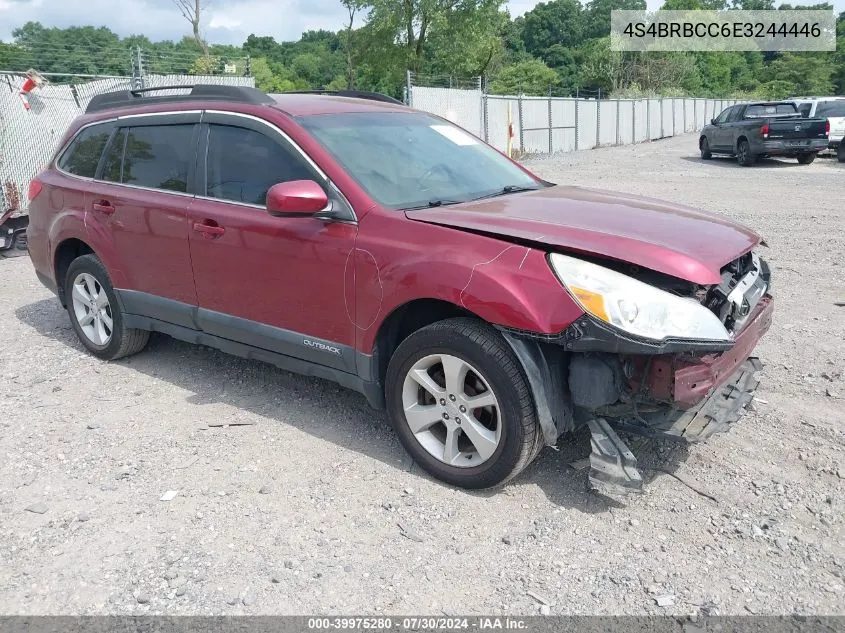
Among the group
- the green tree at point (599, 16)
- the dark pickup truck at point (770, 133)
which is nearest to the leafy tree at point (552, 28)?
the green tree at point (599, 16)

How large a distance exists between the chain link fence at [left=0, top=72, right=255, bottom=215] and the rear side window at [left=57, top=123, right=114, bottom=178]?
5.54 metres

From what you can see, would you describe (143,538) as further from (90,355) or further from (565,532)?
(90,355)

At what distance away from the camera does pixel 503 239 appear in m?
3.35

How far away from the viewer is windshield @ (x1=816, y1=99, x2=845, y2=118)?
20984 millimetres

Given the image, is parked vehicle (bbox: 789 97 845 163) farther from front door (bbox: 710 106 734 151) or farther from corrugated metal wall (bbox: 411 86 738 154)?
corrugated metal wall (bbox: 411 86 738 154)

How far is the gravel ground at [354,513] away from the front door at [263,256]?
576mm

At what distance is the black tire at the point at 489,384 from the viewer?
327cm

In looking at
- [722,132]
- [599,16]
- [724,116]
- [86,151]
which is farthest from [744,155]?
[599,16]

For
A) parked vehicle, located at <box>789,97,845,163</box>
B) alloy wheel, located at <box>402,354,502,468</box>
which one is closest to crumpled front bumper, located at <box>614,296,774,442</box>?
alloy wheel, located at <box>402,354,502,468</box>

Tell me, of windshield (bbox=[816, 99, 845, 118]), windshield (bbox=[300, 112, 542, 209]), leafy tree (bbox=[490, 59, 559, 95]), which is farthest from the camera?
leafy tree (bbox=[490, 59, 559, 95])

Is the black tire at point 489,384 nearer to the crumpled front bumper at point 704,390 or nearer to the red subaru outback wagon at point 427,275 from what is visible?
the red subaru outback wagon at point 427,275

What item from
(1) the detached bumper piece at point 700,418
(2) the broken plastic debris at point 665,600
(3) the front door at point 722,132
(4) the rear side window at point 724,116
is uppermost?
(4) the rear side window at point 724,116

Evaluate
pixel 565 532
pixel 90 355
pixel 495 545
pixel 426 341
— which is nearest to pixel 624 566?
pixel 565 532

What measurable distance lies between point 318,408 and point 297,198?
144 cm
